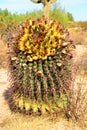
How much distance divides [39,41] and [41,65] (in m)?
0.43

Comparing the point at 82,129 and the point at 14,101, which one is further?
A: the point at 14,101

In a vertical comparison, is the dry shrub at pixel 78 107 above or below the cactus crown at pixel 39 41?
below

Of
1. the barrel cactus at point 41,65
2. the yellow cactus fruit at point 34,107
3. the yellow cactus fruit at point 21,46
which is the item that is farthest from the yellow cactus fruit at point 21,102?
the yellow cactus fruit at point 21,46

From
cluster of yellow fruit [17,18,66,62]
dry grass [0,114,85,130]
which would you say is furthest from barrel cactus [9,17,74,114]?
dry grass [0,114,85,130]

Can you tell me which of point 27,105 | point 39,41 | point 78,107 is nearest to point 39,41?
point 39,41

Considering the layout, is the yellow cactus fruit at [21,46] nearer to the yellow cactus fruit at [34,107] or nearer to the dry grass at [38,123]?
the yellow cactus fruit at [34,107]

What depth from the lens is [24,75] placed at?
6.84 metres

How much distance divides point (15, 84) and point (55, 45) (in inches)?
42.3

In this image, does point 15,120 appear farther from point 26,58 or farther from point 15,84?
point 26,58

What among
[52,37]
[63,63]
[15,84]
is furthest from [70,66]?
[15,84]

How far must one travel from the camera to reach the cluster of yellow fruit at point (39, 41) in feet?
22.4

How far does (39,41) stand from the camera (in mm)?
6852

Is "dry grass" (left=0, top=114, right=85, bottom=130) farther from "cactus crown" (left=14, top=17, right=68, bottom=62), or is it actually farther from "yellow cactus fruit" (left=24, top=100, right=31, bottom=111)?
"cactus crown" (left=14, top=17, right=68, bottom=62)

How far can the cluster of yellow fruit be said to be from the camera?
6.83m
